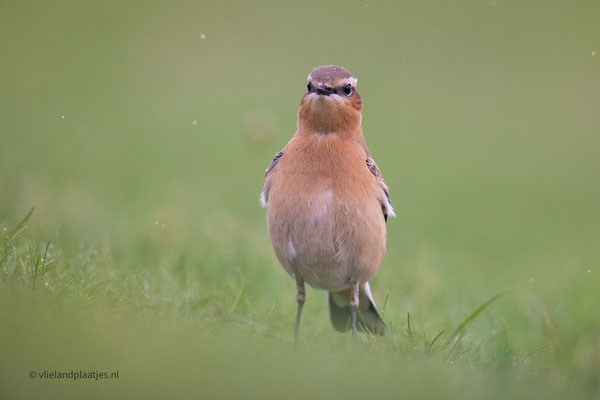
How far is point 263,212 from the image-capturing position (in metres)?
12.6

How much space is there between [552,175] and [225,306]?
1228 centimetres

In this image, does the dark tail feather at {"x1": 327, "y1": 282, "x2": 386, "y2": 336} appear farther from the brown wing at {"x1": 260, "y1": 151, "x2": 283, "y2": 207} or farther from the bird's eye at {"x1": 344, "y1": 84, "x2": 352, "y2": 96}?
the bird's eye at {"x1": 344, "y1": 84, "x2": 352, "y2": 96}

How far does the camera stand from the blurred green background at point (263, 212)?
16.9ft

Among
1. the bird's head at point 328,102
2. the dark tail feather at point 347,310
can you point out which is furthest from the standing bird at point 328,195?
the dark tail feather at point 347,310

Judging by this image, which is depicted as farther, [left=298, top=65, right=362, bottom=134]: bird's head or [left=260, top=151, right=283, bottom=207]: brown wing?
[left=260, top=151, right=283, bottom=207]: brown wing

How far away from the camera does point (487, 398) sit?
16.9ft

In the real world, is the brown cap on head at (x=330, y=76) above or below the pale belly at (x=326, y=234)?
above

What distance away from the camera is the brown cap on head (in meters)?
6.68

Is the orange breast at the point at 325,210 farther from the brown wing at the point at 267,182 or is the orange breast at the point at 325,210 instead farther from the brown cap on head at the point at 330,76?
the brown cap on head at the point at 330,76

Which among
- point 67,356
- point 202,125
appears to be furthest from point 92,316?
point 202,125

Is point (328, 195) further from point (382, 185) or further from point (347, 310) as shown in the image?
point (347, 310)

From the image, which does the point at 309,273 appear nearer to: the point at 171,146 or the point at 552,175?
the point at 171,146

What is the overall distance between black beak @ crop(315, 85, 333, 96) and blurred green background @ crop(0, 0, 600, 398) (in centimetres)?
Answer: 215

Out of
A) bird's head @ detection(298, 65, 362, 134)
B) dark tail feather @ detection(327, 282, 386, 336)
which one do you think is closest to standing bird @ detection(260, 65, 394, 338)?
bird's head @ detection(298, 65, 362, 134)
